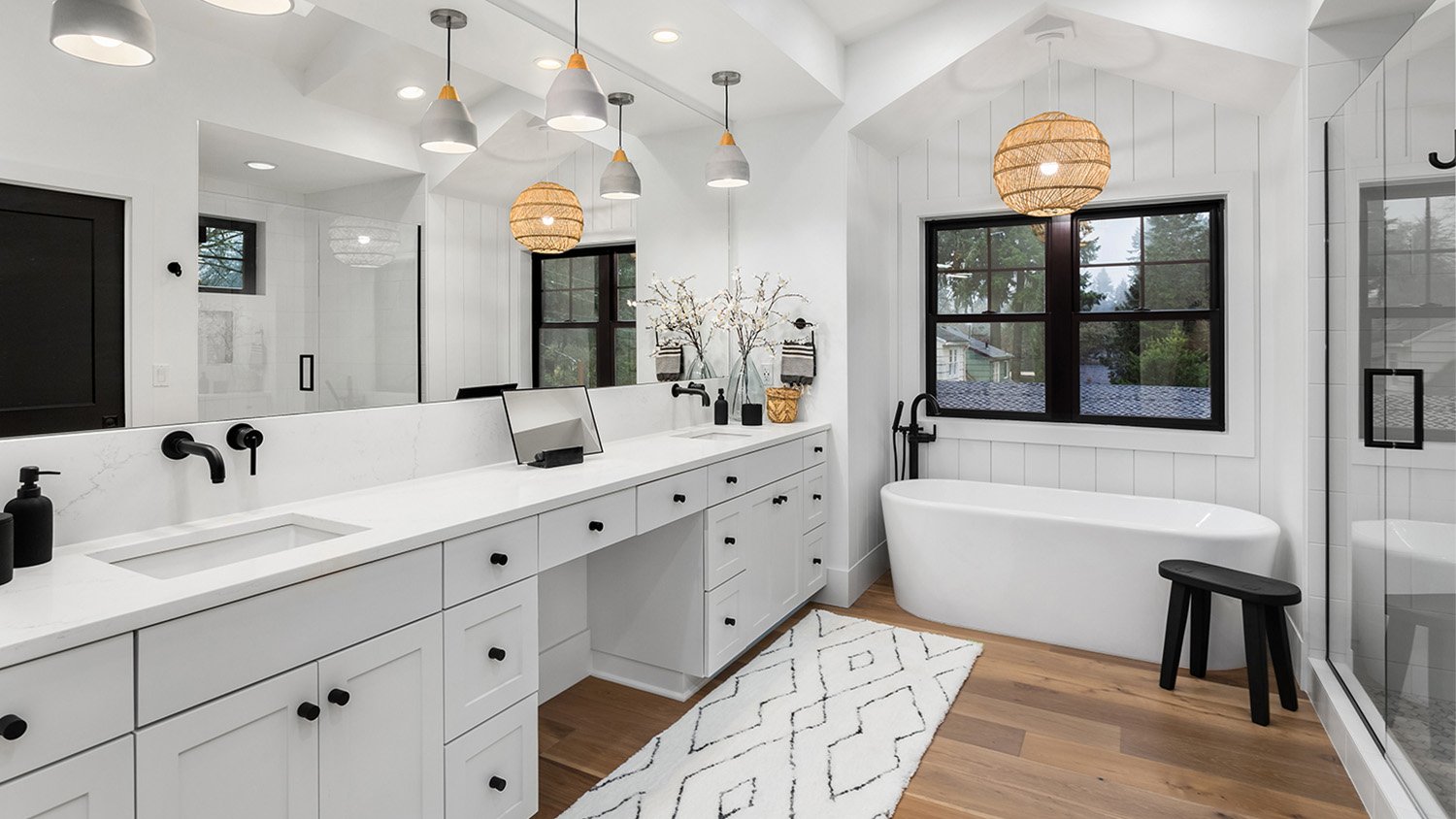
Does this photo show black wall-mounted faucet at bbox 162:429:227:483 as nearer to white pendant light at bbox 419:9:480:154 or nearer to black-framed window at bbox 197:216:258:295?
black-framed window at bbox 197:216:258:295

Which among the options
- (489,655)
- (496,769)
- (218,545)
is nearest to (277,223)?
(218,545)

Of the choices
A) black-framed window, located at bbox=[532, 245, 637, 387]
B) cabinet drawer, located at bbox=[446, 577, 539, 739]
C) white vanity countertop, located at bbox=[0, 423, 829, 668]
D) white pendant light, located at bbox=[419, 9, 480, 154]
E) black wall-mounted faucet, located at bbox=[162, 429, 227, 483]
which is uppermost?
white pendant light, located at bbox=[419, 9, 480, 154]

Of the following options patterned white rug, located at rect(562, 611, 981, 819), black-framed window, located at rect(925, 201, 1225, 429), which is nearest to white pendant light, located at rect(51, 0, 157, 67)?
patterned white rug, located at rect(562, 611, 981, 819)

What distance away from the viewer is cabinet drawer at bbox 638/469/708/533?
2387mm

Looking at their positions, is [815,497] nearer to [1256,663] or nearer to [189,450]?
[1256,663]

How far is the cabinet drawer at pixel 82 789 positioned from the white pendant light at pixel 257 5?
129cm

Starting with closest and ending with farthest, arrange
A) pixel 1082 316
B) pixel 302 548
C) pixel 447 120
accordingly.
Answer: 1. pixel 302 548
2. pixel 447 120
3. pixel 1082 316

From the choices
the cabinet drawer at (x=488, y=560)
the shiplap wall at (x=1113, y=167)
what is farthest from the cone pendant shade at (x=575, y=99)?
the shiplap wall at (x=1113, y=167)

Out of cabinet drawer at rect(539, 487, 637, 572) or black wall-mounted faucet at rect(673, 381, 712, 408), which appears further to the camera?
black wall-mounted faucet at rect(673, 381, 712, 408)

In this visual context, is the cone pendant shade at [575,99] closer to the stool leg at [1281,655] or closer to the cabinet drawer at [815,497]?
the cabinet drawer at [815,497]

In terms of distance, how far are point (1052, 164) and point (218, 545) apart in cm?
317

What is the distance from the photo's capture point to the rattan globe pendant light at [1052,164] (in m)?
3.18

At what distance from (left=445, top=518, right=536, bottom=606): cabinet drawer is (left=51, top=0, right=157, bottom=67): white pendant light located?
1.07 meters

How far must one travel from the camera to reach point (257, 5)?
148 centimetres
